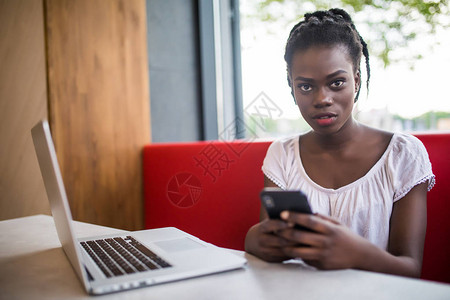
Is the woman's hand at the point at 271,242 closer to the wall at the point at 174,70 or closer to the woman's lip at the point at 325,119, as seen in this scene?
the woman's lip at the point at 325,119

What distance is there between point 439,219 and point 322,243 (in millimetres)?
706

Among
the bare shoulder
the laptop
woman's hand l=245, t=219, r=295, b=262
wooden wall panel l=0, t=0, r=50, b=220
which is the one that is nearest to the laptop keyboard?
the laptop

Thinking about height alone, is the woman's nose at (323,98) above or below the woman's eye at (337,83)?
below

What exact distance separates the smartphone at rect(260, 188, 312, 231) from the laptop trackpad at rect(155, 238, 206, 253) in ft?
0.73

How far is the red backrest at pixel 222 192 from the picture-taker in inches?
46.9

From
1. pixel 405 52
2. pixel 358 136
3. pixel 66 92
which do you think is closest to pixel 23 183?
pixel 66 92

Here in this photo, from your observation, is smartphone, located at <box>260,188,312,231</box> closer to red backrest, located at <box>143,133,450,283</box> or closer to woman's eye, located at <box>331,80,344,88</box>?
woman's eye, located at <box>331,80,344,88</box>

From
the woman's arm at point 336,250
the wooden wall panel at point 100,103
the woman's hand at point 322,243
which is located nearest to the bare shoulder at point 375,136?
the woman's arm at point 336,250

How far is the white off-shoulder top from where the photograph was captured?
1.05 meters

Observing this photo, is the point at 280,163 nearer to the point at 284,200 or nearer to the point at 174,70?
the point at 284,200

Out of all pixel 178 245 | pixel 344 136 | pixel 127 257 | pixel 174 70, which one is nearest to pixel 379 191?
pixel 344 136

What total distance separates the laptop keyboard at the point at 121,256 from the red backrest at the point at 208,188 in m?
0.79

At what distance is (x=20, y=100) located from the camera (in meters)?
1.89

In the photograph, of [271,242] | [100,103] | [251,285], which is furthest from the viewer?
[100,103]
